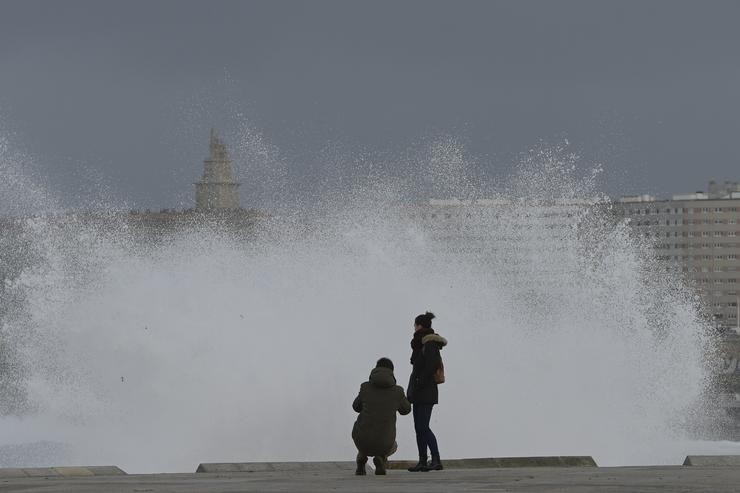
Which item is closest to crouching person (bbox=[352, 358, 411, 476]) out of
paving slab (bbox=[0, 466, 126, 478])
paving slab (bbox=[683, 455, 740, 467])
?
paving slab (bbox=[0, 466, 126, 478])

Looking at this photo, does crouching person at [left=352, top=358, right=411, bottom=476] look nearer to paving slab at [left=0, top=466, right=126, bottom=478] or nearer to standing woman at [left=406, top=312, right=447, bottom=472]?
standing woman at [left=406, top=312, right=447, bottom=472]

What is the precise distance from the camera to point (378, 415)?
2072cm

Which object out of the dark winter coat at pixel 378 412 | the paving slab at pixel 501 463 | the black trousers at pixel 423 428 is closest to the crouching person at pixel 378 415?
the dark winter coat at pixel 378 412

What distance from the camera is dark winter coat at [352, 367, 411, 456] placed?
20.7m

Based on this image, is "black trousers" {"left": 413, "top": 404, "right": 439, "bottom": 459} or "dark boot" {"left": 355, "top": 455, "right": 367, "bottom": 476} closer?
"dark boot" {"left": 355, "top": 455, "right": 367, "bottom": 476}

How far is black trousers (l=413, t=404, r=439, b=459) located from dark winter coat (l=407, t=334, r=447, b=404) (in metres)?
0.10

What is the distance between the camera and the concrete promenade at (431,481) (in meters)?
17.2

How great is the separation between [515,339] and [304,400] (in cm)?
731

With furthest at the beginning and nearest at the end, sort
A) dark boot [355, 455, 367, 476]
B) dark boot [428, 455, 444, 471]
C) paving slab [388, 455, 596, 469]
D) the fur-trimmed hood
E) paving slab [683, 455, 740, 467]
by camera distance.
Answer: paving slab [388, 455, 596, 469] → paving slab [683, 455, 740, 467] → dark boot [428, 455, 444, 471] → the fur-trimmed hood → dark boot [355, 455, 367, 476]

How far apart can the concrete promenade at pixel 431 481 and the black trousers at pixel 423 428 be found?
1.02 feet

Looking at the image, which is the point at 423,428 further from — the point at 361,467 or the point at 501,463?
the point at 501,463

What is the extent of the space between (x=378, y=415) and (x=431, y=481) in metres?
1.88

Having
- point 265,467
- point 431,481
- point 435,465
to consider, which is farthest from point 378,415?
point 265,467

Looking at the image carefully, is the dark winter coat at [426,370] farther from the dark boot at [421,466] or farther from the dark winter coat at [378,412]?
the dark boot at [421,466]
